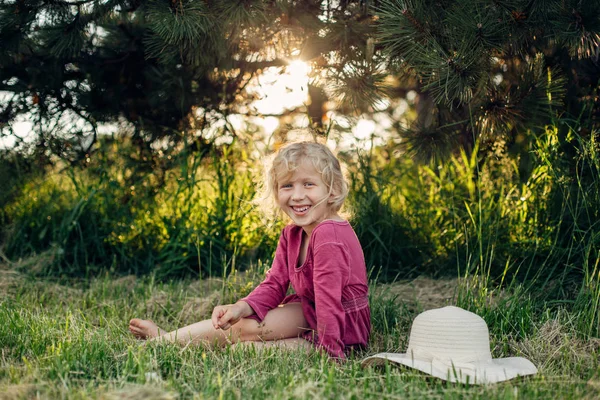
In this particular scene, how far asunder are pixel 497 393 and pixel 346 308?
80 cm

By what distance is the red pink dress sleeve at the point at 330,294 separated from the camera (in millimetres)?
2443

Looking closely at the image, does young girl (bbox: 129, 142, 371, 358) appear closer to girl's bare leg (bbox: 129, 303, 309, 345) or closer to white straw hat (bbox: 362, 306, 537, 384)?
girl's bare leg (bbox: 129, 303, 309, 345)

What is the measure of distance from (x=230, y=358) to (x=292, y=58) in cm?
197

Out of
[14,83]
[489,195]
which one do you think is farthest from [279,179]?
[14,83]

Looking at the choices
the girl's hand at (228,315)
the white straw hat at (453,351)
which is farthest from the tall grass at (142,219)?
the white straw hat at (453,351)

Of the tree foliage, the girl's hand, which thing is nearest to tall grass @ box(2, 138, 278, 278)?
the tree foliage

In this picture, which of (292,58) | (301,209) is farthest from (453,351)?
(292,58)

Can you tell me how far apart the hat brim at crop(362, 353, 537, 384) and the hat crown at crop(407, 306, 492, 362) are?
0.11 feet

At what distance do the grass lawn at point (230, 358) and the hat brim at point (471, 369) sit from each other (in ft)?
0.10

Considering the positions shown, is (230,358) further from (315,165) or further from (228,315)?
(315,165)

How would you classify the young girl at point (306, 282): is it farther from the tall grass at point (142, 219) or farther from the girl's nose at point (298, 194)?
the tall grass at point (142, 219)

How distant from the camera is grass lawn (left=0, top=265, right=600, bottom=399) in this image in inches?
73.5

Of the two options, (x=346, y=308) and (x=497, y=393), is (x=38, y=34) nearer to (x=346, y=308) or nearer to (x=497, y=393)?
(x=346, y=308)

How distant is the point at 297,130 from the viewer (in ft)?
11.1
